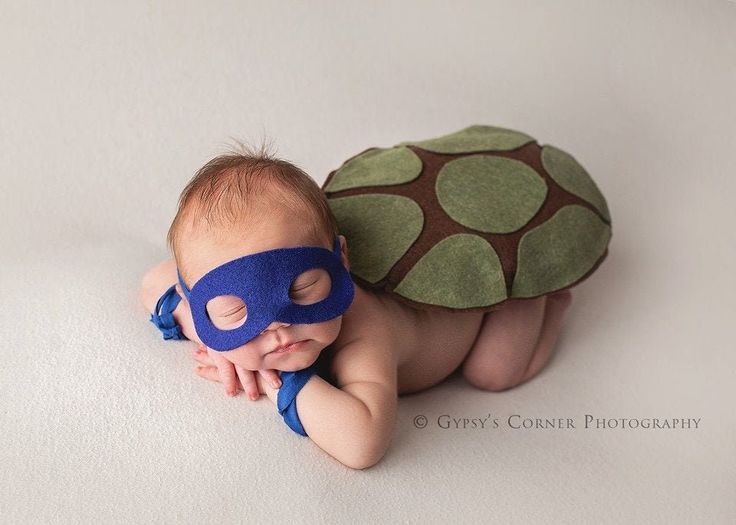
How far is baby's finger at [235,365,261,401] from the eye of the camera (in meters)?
1.54

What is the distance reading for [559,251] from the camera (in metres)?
1.74

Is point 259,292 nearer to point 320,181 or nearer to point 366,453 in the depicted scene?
point 366,453

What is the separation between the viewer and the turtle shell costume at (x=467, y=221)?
166 centimetres

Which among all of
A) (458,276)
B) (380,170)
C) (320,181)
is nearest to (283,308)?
(458,276)

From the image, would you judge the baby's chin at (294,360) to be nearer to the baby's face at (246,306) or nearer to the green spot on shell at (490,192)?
the baby's face at (246,306)

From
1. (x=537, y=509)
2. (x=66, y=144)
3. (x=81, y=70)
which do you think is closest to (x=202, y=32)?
(x=81, y=70)

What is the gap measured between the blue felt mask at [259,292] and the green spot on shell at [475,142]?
1.51 feet

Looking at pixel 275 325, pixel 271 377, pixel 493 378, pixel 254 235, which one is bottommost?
pixel 493 378

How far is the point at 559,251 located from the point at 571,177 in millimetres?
184

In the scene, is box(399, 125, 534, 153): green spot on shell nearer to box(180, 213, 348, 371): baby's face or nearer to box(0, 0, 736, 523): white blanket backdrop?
box(0, 0, 736, 523): white blanket backdrop

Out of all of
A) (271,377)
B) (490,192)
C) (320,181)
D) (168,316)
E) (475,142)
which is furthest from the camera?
(320,181)

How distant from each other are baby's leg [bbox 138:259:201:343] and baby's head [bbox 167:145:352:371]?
16cm

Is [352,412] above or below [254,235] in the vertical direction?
below

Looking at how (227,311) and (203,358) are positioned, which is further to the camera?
(203,358)
